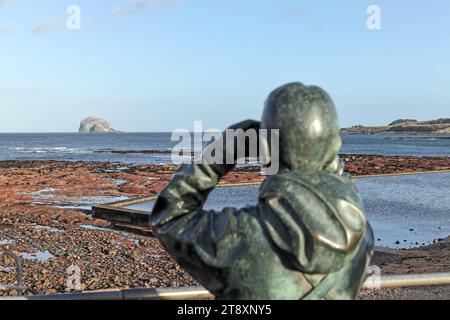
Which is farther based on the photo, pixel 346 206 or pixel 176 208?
pixel 176 208

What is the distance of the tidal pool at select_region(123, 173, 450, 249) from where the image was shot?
14.5 m

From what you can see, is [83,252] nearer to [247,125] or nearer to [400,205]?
[247,125]

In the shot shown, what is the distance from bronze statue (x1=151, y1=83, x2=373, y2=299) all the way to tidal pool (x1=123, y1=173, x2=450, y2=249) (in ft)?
37.8

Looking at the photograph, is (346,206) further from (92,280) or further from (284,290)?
(92,280)

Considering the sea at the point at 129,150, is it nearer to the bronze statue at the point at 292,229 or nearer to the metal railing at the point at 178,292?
the metal railing at the point at 178,292

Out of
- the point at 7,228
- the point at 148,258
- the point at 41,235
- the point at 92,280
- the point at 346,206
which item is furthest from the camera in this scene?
the point at 7,228

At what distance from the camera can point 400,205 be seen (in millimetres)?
19828

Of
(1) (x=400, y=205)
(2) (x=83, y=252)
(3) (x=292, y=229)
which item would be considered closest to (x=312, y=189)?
(3) (x=292, y=229)

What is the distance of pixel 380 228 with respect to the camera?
50.6 feet

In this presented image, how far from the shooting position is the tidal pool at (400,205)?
1452 centimetres

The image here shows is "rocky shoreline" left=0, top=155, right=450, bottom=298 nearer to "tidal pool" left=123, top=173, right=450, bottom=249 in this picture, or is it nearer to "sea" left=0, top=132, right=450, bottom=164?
"tidal pool" left=123, top=173, right=450, bottom=249
